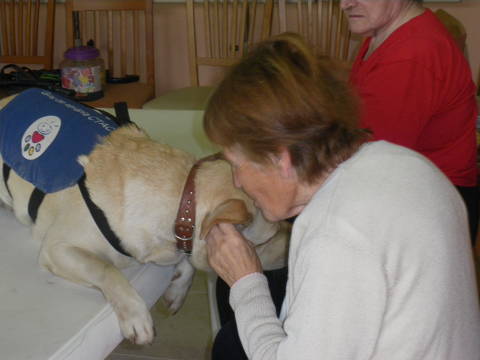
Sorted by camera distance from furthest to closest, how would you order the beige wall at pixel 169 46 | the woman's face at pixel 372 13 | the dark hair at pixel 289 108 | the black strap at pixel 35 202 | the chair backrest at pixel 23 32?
the beige wall at pixel 169 46
the chair backrest at pixel 23 32
the woman's face at pixel 372 13
the black strap at pixel 35 202
the dark hair at pixel 289 108

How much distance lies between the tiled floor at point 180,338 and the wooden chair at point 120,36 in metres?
1.42

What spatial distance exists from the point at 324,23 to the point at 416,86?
7.47 feet

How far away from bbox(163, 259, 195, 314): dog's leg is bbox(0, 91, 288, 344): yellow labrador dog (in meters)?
0.07

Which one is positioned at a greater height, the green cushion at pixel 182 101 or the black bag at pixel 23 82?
the black bag at pixel 23 82

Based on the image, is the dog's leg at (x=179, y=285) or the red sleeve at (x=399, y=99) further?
the dog's leg at (x=179, y=285)

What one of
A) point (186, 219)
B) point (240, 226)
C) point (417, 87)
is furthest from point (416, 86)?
point (186, 219)

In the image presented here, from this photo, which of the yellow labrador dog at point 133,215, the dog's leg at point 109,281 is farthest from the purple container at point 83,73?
the dog's leg at point 109,281

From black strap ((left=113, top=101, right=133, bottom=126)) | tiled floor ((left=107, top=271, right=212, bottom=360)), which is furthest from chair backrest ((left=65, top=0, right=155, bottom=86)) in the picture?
A: black strap ((left=113, top=101, right=133, bottom=126))

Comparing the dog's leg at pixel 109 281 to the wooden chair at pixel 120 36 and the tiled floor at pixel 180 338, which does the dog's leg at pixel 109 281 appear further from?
the wooden chair at pixel 120 36

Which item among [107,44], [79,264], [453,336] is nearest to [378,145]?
[453,336]

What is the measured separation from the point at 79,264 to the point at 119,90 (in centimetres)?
238

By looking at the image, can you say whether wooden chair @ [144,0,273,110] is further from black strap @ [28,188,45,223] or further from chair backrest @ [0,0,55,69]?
black strap @ [28,188,45,223]

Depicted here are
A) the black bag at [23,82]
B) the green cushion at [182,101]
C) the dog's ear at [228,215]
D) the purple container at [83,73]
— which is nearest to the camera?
the dog's ear at [228,215]

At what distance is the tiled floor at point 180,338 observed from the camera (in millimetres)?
2291
